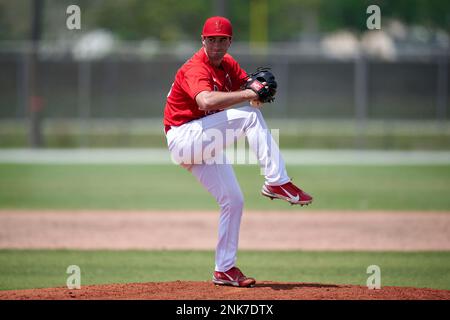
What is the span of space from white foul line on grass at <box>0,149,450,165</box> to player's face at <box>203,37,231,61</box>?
48.8 ft

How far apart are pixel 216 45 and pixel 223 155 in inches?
41.0

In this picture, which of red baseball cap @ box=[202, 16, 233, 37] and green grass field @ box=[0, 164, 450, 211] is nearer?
red baseball cap @ box=[202, 16, 233, 37]

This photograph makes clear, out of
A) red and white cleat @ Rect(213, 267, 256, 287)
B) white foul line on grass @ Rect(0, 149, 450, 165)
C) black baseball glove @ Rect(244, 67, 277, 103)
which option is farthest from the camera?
white foul line on grass @ Rect(0, 149, 450, 165)

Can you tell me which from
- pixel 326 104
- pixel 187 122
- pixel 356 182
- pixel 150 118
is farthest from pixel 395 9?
pixel 187 122

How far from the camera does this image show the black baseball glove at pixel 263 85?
6410 mm

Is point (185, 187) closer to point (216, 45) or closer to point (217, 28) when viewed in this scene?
point (216, 45)

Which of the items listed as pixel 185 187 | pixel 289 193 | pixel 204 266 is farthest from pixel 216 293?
pixel 185 187

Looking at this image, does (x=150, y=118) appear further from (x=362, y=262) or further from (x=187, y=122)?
(x=187, y=122)

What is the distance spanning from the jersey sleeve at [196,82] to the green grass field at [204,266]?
2.71 metres

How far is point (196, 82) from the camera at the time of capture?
6496 mm

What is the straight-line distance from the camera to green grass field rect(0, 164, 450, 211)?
15148 millimetres

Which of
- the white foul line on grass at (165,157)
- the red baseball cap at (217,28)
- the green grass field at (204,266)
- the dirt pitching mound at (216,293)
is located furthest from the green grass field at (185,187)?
the red baseball cap at (217,28)

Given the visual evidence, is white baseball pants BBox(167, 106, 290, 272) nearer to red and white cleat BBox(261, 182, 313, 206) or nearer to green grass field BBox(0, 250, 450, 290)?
red and white cleat BBox(261, 182, 313, 206)

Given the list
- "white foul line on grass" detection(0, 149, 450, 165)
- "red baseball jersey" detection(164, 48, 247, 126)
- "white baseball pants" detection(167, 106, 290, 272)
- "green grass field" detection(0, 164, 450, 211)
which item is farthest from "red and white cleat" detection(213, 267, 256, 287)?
"white foul line on grass" detection(0, 149, 450, 165)
